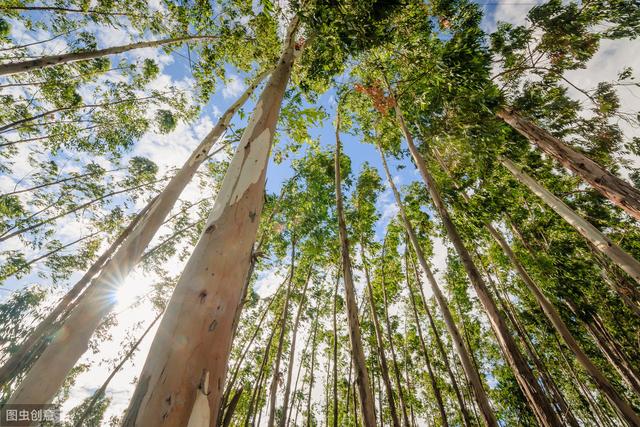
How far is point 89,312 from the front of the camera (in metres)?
2.83

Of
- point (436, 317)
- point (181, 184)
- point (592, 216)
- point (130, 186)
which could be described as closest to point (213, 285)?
point (181, 184)

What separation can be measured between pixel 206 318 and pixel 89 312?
9.68 feet

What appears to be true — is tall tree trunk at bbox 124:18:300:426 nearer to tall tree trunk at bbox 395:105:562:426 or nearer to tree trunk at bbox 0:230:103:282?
tall tree trunk at bbox 395:105:562:426

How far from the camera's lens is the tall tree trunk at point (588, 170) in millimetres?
4078

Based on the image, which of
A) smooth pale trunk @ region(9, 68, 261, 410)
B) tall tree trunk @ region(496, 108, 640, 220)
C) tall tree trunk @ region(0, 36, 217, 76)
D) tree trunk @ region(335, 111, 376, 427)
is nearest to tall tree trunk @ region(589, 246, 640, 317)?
tall tree trunk @ region(496, 108, 640, 220)

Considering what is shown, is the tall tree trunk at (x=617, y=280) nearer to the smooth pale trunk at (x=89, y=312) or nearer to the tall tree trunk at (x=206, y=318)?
the tall tree trunk at (x=206, y=318)

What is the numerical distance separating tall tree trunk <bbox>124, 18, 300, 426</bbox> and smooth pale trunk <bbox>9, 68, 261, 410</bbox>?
7.12 ft

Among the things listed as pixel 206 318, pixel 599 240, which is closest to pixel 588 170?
pixel 599 240

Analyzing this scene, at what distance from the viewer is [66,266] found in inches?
415

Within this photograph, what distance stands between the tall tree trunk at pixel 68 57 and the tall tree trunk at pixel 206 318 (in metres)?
5.85

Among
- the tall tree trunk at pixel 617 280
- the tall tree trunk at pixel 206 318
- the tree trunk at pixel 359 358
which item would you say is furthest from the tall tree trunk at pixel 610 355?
the tall tree trunk at pixel 206 318

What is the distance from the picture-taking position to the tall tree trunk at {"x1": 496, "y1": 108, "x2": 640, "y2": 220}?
4078 millimetres

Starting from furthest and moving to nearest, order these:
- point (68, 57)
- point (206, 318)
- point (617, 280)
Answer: point (617, 280)
point (68, 57)
point (206, 318)

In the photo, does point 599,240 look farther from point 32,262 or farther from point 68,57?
point 32,262
